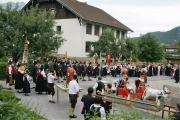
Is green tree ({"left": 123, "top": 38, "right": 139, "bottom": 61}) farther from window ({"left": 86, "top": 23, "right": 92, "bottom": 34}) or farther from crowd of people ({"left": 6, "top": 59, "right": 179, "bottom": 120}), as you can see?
window ({"left": 86, "top": 23, "right": 92, "bottom": 34})

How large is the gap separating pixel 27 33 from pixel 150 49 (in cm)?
2947

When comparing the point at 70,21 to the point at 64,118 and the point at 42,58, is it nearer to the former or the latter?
the point at 42,58

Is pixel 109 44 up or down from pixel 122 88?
up

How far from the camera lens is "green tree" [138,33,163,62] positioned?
45250 mm

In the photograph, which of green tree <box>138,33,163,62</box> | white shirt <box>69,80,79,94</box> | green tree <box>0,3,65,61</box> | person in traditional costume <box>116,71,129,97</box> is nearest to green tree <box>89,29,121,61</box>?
green tree <box>0,3,65,61</box>

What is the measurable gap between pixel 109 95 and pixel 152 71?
22.1 metres

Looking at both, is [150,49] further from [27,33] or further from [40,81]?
[40,81]

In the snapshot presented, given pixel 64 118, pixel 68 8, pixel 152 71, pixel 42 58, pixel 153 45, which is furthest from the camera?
pixel 153 45

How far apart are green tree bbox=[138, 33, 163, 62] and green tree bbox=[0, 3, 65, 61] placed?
1080 inches

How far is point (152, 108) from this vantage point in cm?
937

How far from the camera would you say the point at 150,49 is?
45000 millimetres

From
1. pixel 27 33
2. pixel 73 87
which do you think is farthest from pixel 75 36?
pixel 73 87

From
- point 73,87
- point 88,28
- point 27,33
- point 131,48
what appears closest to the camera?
point 73,87

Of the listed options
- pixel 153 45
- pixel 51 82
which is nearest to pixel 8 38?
pixel 51 82
